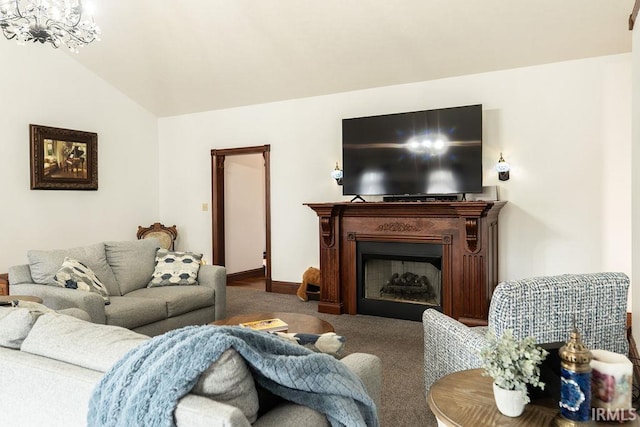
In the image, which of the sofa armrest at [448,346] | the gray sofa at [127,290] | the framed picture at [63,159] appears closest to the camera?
the sofa armrest at [448,346]

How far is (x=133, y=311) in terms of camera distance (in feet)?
11.3

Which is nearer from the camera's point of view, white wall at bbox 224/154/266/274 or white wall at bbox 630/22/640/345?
white wall at bbox 630/22/640/345

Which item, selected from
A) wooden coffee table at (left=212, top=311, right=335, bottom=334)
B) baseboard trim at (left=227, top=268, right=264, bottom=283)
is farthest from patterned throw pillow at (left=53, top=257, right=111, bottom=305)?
baseboard trim at (left=227, top=268, right=264, bottom=283)

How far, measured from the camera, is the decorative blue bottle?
1161 millimetres

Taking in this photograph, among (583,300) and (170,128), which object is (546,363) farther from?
(170,128)

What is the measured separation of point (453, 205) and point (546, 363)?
9.22 feet

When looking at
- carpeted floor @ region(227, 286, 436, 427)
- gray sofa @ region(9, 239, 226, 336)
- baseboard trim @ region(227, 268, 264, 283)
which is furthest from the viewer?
baseboard trim @ region(227, 268, 264, 283)

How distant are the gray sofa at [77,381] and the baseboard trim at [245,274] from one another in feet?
17.7

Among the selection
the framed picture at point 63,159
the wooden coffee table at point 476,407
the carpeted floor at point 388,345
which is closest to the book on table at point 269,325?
the carpeted floor at point 388,345

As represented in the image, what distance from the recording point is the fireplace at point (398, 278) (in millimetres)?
4539

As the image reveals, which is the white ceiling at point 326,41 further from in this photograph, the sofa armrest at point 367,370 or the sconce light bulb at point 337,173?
the sofa armrest at point 367,370

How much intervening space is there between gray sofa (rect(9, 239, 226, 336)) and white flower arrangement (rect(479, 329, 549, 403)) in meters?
2.81

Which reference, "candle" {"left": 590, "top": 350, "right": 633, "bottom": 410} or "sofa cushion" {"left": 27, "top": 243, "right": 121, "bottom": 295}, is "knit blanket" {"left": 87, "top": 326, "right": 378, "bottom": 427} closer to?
"candle" {"left": 590, "top": 350, "right": 633, "bottom": 410}

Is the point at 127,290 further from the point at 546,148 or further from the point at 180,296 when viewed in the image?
the point at 546,148
